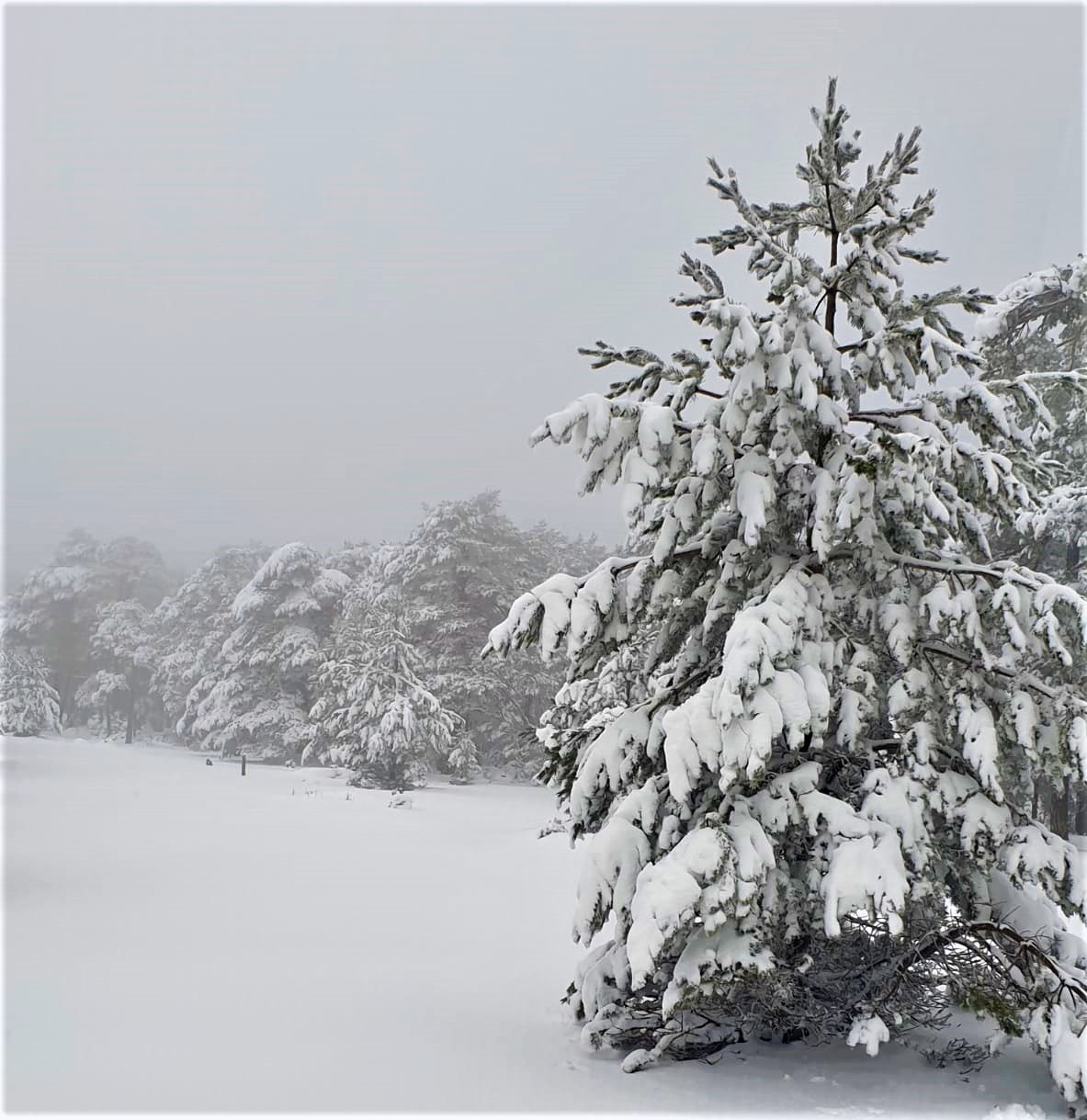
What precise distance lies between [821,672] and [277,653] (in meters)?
28.5

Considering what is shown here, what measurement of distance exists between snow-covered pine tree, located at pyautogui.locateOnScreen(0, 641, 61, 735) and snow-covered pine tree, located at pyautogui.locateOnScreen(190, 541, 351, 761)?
6.38 meters

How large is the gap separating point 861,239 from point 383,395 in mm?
81964

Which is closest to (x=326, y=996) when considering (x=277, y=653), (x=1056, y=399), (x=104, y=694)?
(x=1056, y=399)

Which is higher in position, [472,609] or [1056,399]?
[1056,399]

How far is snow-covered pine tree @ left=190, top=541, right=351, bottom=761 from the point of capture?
30609mm

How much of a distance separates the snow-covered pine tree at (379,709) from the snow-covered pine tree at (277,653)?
268 inches

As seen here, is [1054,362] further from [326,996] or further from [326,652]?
[326,652]

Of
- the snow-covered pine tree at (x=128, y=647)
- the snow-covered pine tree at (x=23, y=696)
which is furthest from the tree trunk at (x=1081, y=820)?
the snow-covered pine tree at (x=128, y=647)

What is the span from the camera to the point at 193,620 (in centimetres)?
4106

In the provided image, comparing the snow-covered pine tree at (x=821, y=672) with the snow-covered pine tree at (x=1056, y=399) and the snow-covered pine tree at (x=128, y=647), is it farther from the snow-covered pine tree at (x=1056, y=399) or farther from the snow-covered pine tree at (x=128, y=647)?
the snow-covered pine tree at (x=128, y=647)

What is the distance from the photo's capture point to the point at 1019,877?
4219mm

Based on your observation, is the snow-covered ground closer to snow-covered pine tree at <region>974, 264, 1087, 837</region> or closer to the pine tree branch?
the pine tree branch

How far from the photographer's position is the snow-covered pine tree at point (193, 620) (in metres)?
38.3

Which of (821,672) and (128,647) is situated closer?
(821,672)
